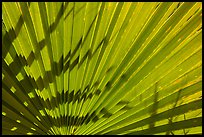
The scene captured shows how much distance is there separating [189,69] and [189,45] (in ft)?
0.37

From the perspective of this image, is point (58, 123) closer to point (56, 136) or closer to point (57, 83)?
point (56, 136)

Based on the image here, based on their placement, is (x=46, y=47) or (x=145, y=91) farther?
(x=145, y=91)

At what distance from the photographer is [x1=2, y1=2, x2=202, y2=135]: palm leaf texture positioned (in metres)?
1.27

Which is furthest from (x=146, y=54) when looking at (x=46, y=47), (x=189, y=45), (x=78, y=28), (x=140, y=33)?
(x=46, y=47)

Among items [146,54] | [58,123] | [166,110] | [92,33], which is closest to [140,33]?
[146,54]

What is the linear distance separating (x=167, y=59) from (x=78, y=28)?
1.43ft

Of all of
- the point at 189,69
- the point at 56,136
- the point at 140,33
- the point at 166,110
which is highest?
the point at 140,33

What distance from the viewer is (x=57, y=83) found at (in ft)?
4.39

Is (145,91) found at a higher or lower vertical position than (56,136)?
higher

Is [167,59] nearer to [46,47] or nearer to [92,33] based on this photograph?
[92,33]

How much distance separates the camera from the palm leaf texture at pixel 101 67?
4.17 feet

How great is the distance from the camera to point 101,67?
137 cm

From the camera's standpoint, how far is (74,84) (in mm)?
1369

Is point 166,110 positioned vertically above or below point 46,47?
below
